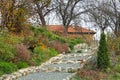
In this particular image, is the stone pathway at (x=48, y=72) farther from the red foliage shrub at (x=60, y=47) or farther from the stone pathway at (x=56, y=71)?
the red foliage shrub at (x=60, y=47)

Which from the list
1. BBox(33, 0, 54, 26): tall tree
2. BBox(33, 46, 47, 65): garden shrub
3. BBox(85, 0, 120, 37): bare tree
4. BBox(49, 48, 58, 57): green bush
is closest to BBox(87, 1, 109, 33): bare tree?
BBox(85, 0, 120, 37): bare tree

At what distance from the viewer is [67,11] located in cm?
3541

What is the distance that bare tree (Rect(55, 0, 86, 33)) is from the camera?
34.1m

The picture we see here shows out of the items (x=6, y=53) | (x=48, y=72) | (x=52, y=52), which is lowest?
(x=48, y=72)

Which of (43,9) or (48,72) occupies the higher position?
(43,9)

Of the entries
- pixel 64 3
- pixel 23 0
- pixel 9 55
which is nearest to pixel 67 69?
pixel 9 55

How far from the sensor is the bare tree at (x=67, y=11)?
3407 centimetres

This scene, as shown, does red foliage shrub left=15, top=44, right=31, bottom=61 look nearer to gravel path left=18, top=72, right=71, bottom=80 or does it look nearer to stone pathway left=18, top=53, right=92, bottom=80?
stone pathway left=18, top=53, right=92, bottom=80

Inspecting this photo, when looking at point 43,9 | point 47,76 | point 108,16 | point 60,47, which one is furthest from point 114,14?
point 47,76

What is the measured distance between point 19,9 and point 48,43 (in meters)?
2.58

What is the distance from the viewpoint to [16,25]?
59.3ft

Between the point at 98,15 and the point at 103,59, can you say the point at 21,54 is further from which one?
the point at 98,15

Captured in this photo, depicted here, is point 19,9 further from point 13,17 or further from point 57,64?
point 57,64

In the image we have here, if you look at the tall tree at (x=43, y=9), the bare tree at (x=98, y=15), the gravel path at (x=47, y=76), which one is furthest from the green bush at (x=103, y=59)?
the bare tree at (x=98, y=15)
